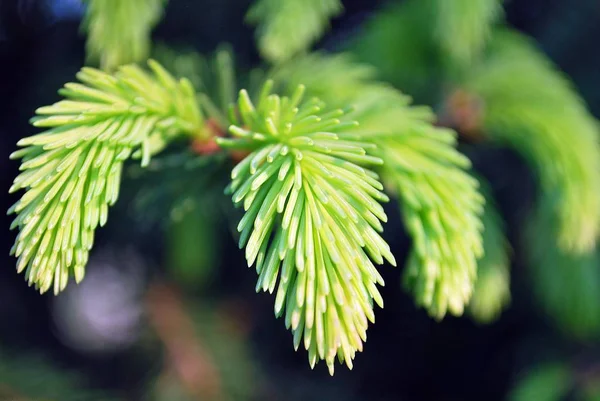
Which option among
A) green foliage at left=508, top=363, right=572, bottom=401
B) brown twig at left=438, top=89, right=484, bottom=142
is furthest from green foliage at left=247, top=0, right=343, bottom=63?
green foliage at left=508, top=363, right=572, bottom=401

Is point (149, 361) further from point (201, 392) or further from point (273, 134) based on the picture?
point (273, 134)

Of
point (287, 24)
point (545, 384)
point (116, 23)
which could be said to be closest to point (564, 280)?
point (545, 384)

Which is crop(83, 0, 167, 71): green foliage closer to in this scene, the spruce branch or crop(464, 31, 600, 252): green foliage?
the spruce branch

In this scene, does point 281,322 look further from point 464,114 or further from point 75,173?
point 75,173

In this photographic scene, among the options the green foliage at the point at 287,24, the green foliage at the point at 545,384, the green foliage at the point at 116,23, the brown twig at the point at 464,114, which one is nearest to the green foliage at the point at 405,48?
the brown twig at the point at 464,114

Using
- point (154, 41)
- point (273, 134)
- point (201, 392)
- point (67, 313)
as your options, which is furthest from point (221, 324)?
point (273, 134)

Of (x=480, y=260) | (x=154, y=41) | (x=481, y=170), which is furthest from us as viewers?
(x=481, y=170)
